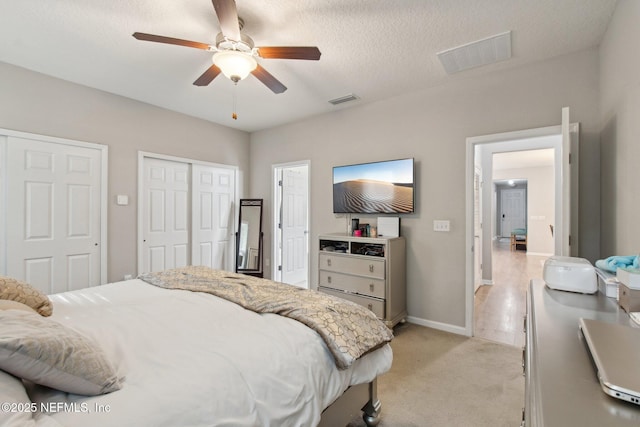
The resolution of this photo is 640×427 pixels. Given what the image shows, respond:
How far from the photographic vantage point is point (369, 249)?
3330mm

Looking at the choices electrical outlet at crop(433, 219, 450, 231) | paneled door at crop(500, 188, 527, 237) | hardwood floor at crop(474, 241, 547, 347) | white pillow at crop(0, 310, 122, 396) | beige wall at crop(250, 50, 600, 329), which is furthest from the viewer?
paneled door at crop(500, 188, 527, 237)

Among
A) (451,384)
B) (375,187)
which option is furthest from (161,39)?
(451,384)

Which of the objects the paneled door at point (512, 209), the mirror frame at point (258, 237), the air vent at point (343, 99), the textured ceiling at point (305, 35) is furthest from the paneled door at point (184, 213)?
the paneled door at point (512, 209)

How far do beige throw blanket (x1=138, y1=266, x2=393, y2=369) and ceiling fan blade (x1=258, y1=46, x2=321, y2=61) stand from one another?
1.63 metres

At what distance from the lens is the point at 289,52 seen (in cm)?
199

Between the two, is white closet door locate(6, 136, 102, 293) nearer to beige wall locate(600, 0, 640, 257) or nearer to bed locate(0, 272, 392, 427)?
bed locate(0, 272, 392, 427)

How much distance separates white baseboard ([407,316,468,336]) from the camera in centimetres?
304

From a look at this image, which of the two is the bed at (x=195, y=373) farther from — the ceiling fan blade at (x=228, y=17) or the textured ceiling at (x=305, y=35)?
the textured ceiling at (x=305, y=35)

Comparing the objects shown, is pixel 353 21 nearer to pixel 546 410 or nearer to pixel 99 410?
pixel 546 410

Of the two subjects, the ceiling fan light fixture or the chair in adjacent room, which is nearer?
the ceiling fan light fixture

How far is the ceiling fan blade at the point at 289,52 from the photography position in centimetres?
194

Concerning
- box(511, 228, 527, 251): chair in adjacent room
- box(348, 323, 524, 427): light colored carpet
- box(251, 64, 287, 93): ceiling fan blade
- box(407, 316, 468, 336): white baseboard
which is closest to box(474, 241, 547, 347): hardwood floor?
box(407, 316, 468, 336): white baseboard

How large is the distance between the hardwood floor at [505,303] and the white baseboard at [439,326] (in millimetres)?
154

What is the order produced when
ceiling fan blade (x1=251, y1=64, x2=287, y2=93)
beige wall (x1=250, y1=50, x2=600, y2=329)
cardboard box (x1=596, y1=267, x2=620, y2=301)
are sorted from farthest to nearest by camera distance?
beige wall (x1=250, y1=50, x2=600, y2=329), ceiling fan blade (x1=251, y1=64, x2=287, y2=93), cardboard box (x1=596, y1=267, x2=620, y2=301)
